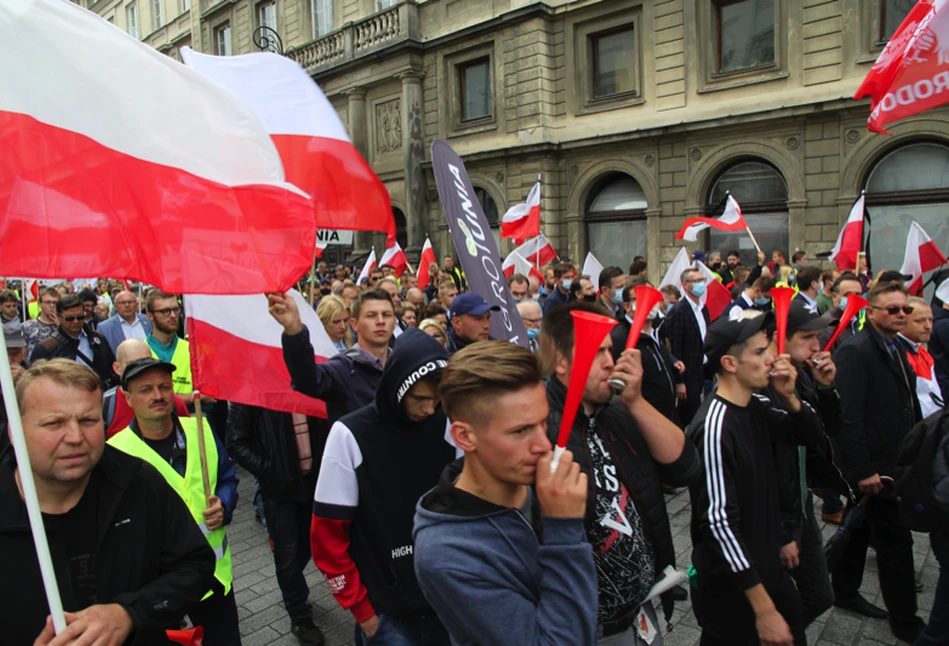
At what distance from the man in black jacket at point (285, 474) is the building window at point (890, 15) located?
1511 centimetres

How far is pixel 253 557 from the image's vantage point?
524 centimetres

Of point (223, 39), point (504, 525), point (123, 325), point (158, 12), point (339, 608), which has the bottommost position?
point (339, 608)

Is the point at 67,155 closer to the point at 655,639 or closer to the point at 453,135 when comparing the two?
the point at 655,639

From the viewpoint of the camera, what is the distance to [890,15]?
551 inches

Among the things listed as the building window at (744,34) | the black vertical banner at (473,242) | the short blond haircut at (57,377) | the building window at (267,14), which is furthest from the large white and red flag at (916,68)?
the building window at (267,14)

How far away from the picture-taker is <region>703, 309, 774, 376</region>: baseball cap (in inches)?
117

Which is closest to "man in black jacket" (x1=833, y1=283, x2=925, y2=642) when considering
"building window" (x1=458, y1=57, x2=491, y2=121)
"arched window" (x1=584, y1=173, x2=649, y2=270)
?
"arched window" (x1=584, y1=173, x2=649, y2=270)

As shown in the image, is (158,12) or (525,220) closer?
(525,220)

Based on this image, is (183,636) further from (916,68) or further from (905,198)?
(905,198)

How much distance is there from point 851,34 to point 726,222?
6645 millimetres

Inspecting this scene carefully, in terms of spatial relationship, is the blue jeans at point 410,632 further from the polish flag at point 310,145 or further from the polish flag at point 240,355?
the polish flag at point 310,145

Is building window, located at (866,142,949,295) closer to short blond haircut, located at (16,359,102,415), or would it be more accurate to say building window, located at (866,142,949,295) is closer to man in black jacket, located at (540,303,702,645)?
man in black jacket, located at (540,303,702,645)

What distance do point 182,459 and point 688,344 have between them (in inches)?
219

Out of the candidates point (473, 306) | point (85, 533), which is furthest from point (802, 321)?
point (85, 533)
